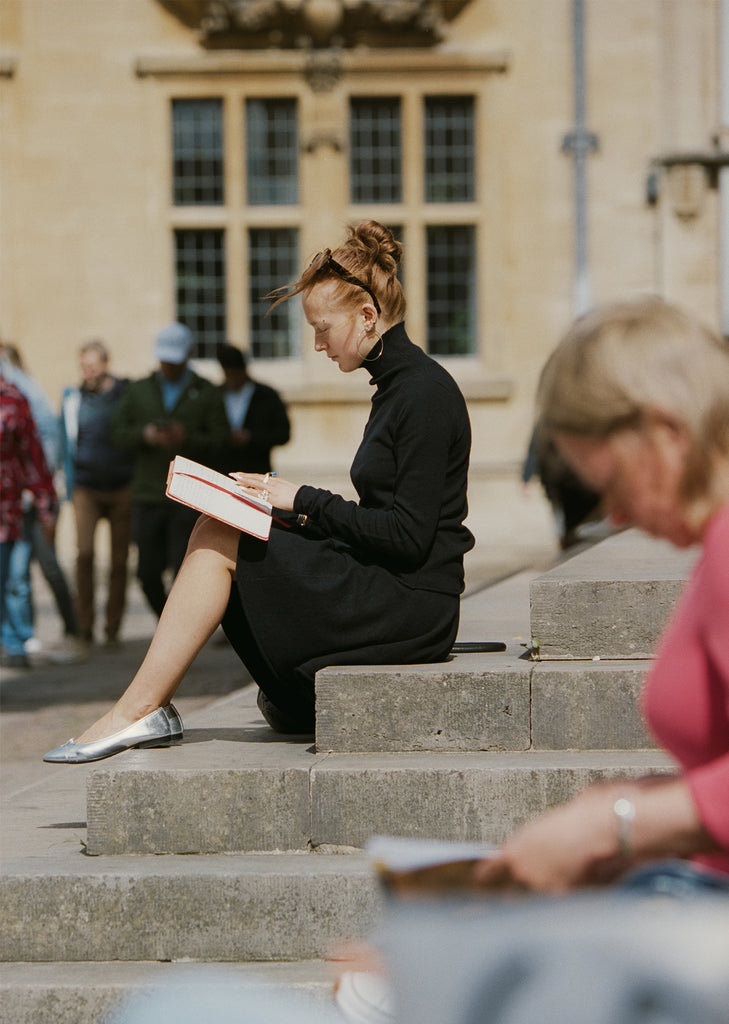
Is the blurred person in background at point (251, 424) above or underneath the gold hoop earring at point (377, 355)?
underneath

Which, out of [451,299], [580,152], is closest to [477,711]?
[580,152]

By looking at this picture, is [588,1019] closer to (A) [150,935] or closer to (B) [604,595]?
(A) [150,935]

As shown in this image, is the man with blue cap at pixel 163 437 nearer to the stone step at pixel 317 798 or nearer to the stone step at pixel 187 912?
the stone step at pixel 317 798

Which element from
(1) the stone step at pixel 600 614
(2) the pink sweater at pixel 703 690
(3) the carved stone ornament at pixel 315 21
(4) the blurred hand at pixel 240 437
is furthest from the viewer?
(3) the carved stone ornament at pixel 315 21

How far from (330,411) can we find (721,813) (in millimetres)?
13016

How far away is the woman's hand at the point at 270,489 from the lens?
392cm

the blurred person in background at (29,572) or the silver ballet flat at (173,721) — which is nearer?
the silver ballet flat at (173,721)

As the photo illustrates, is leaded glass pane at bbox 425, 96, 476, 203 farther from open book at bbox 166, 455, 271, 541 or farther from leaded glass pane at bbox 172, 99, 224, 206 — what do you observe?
open book at bbox 166, 455, 271, 541

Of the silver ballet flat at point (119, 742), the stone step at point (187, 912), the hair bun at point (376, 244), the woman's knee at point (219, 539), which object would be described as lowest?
the stone step at point (187, 912)

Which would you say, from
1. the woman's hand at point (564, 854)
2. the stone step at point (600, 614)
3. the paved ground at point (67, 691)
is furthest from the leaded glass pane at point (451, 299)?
the woman's hand at point (564, 854)

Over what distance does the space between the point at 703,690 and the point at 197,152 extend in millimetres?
13655

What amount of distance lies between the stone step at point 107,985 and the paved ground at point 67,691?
1922 mm

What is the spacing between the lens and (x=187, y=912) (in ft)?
11.5

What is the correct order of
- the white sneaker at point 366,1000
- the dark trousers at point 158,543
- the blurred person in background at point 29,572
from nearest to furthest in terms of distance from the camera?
the white sneaker at point 366,1000, the dark trousers at point 158,543, the blurred person in background at point 29,572
